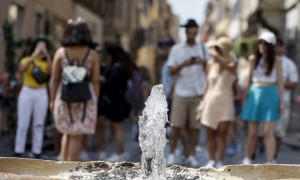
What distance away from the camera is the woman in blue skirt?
26.1 feet

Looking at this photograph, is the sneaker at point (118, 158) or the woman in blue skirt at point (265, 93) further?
the sneaker at point (118, 158)

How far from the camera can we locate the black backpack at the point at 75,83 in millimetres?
6641

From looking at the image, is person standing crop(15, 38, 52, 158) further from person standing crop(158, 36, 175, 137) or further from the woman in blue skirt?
the woman in blue skirt

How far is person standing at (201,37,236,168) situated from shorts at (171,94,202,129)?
13.7 inches

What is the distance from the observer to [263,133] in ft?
27.3

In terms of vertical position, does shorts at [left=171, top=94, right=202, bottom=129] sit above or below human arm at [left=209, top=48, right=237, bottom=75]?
below

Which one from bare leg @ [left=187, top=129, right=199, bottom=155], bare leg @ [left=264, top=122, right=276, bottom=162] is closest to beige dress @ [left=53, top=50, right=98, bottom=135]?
bare leg @ [left=264, top=122, right=276, bottom=162]

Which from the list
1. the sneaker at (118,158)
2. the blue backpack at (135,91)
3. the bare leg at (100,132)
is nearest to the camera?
the sneaker at (118,158)

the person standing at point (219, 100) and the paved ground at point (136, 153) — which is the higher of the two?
the person standing at point (219, 100)

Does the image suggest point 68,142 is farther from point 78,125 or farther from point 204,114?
point 204,114

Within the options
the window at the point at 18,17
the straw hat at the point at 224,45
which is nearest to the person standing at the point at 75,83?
the straw hat at the point at 224,45

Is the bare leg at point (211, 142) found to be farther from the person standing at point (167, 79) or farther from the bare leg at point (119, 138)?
the bare leg at point (119, 138)

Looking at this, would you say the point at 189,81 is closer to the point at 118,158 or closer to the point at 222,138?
the point at 222,138

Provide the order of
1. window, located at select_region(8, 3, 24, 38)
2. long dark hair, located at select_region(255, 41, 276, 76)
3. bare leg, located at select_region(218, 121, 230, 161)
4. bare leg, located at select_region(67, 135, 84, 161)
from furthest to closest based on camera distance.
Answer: window, located at select_region(8, 3, 24, 38) < bare leg, located at select_region(218, 121, 230, 161) < long dark hair, located at select_region(255, 41, 276, 76) < bare leg, located at select_region(67, 135, 84, 161)
